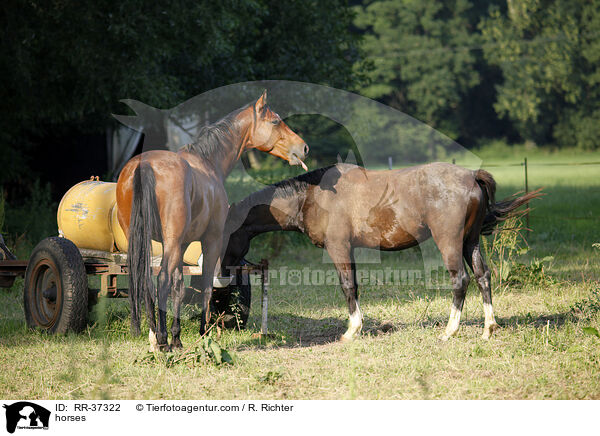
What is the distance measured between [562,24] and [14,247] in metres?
37.4

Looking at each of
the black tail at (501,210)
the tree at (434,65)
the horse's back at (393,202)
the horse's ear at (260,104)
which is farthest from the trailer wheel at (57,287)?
the tree at (434,65)

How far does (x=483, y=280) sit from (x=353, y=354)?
1640mm

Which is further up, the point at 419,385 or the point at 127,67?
the point at 127,67

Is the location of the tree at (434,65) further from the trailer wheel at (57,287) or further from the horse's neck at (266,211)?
the trailer wheel at (57,287)

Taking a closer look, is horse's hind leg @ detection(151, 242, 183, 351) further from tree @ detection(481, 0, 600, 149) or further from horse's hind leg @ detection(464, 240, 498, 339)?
tree @ detection(481, 0, 600, 149)

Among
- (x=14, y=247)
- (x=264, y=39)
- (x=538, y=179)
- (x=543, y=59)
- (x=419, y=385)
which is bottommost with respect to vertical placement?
(x=419, y=385)

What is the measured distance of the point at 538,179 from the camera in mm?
26516

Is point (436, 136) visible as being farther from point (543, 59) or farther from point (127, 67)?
point (127, 67)

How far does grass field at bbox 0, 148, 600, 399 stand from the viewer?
4.66m

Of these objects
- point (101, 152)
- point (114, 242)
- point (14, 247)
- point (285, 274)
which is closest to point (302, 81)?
point (101, 152)

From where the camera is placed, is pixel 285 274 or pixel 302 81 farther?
pixel 302 81

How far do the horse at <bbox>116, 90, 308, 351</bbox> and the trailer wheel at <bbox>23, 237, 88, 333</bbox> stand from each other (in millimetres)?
922

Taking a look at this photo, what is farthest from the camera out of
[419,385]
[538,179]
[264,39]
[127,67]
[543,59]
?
[543,59]
